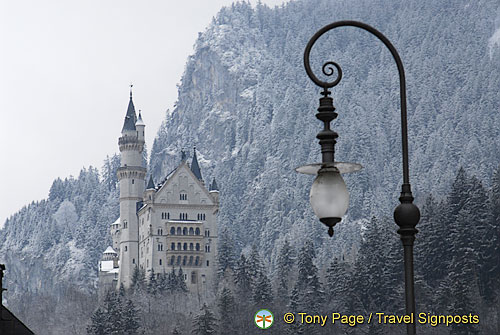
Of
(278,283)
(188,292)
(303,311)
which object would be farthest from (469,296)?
(188,292)

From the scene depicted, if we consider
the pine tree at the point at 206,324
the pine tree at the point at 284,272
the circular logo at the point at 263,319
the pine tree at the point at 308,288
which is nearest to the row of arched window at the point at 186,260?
the pine tree at the point at 284,272

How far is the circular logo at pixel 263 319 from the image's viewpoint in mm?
140750

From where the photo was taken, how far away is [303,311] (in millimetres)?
142250

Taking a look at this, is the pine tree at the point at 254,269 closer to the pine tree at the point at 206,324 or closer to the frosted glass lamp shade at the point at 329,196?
the pine tree at the point at 206,324

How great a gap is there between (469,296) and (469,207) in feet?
62.2

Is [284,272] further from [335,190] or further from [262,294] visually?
[335,190]

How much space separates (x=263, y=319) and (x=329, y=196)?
132 meters

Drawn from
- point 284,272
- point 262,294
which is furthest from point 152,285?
point 262,294

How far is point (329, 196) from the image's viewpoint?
11.9 m

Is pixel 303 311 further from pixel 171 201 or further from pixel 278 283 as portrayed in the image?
pixel 171 201

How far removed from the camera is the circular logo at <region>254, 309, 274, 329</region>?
140750 millimetres

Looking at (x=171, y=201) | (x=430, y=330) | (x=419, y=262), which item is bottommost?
(x=430, y=330)

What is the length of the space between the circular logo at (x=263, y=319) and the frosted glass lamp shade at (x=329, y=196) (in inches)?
5092

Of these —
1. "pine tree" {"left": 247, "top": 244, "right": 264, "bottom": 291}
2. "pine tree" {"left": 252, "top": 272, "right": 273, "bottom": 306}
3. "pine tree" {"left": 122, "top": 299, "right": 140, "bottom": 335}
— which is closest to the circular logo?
"pine tree" {"left": 252, "top": 272, "right": 273, "bottom": 306}
